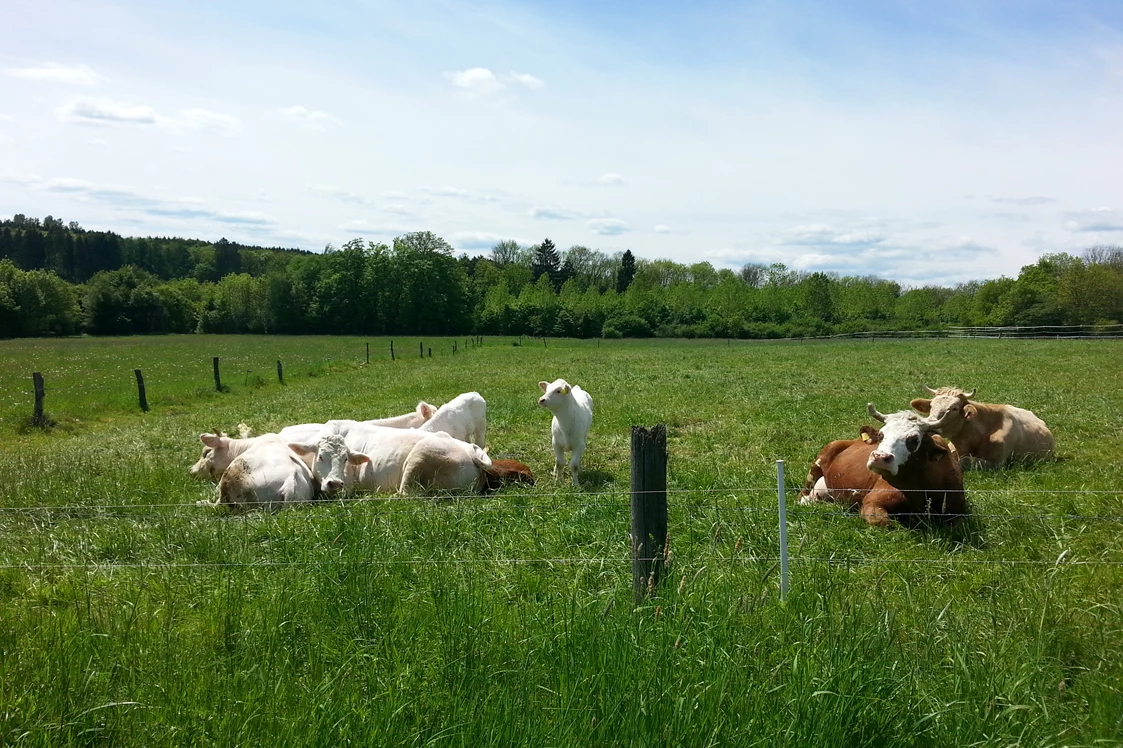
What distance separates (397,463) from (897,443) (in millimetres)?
6080

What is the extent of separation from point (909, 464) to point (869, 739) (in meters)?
4.65

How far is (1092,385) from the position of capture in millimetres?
21062

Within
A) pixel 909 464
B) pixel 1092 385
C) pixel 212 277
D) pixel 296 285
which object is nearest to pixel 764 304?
pixel 296 285

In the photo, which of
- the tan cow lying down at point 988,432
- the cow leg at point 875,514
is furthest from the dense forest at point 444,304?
the cow leg at point 875,514

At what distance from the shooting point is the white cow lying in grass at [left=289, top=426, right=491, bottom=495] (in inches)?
368

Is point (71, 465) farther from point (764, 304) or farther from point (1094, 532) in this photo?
point (764, 304)

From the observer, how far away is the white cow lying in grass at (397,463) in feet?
30.7

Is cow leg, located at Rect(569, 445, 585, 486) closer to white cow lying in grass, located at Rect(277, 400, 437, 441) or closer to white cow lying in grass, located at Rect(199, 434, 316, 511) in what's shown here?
white cow lying in grass, located at Rect(277, 400, 437, 441)

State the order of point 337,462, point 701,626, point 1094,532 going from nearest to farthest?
point 701,626 < point 1094,532 < point 337,462

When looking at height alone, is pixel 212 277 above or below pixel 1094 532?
above

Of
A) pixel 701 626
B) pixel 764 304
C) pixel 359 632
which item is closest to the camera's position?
pixel 701 626

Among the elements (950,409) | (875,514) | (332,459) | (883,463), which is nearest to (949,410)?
(950,409)

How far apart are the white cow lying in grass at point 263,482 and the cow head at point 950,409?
27.8 feet

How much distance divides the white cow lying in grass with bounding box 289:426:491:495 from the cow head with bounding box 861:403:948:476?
4692 millimetres
